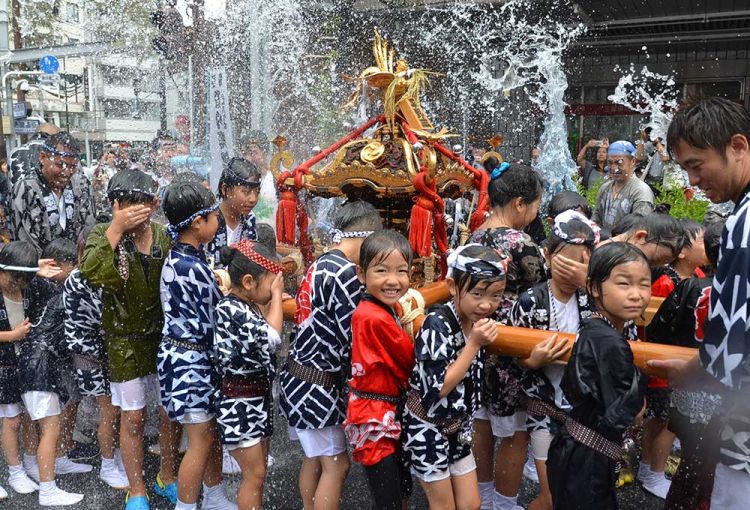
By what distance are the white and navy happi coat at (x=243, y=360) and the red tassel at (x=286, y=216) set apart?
144cm

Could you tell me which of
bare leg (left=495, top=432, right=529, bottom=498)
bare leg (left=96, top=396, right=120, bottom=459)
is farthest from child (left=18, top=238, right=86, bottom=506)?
bare leg (left=495, top=432, right=529, bottom=498)

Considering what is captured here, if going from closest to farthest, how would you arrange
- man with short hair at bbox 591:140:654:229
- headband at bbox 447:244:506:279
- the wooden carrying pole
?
1. the wooden carrying pole
2. headband at bbox 447:244:506:279
3. man with short hair at bbox 591:140:654:229

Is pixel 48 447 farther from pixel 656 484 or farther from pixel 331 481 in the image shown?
pixel 656 484

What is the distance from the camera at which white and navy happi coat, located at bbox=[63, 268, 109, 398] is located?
3604mm

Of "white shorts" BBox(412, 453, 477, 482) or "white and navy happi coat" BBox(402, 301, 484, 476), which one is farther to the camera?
"white shorts" BBox(412, 453, 477, 482)

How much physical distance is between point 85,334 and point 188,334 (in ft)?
2.82

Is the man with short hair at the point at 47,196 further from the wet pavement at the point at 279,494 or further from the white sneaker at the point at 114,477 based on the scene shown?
the white sneaker at the point at 114,477

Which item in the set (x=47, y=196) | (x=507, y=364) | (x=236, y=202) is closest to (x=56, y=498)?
(x=236, y=202)

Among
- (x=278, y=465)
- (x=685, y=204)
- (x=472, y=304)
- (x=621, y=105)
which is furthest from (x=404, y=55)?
(x=472, y=304)

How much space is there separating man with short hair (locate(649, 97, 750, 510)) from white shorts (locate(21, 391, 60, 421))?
10.9 feet

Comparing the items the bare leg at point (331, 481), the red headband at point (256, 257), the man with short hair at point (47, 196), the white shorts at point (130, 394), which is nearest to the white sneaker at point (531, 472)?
the bare leg at point (331, 481)

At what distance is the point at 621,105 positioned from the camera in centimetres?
1310

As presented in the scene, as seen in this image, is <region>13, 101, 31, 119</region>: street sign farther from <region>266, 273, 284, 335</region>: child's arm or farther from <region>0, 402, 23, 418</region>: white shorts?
<region>266, 273, 284, 335</region>: child's arm

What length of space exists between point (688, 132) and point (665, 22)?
35.7 ft
